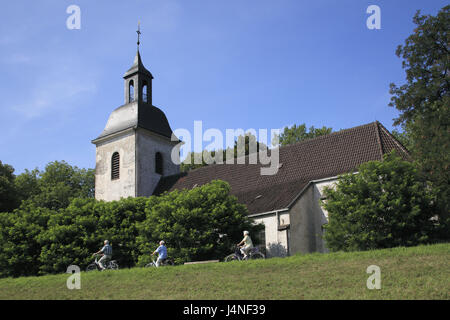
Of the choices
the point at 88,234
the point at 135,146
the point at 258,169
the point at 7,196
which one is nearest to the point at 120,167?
the point at 135,146

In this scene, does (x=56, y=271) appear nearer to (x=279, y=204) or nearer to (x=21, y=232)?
(x=21, y=232)

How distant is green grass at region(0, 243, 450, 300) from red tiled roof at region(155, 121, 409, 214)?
937 centimetres

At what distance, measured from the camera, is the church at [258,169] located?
25453 mm

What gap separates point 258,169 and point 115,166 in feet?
41.3

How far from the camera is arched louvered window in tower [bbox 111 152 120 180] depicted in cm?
3734

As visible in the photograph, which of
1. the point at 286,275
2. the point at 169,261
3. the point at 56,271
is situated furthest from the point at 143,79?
the point at 286,275

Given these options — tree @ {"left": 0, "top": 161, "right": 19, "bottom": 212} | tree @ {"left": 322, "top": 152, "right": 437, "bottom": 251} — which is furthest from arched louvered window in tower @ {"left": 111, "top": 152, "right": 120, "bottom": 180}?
tree @ {"left": 322, "top": 152, "right": 437, "bottom": 251}

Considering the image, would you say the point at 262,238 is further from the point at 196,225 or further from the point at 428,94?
the point at 428,94

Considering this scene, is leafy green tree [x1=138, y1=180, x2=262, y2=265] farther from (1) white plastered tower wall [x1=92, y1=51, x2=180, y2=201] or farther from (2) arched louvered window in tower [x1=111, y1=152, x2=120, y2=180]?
(2) arched louvered window in tower [x1=111, y1=152, x2=120, y2=180]

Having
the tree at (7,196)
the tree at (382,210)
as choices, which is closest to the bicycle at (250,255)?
the tree at (382,210)

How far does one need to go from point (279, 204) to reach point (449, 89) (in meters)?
10.0

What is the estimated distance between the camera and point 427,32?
23234 millimetres

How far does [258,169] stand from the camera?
102 feet
